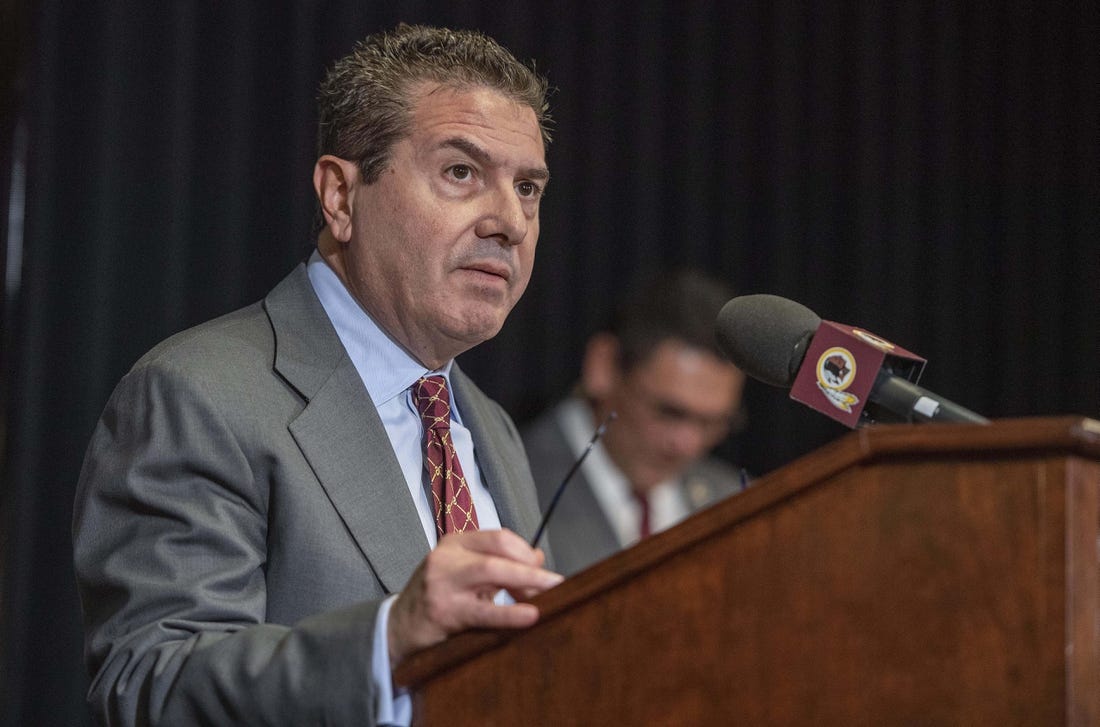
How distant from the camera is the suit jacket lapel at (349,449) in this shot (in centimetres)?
132

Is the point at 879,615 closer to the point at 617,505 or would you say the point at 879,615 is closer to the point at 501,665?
the point at 501,665

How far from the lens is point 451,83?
5.37 ft

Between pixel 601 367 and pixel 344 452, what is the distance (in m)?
1.72

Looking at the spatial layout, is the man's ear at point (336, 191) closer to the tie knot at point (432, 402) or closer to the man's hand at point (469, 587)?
the tie knot at point (432, 402)

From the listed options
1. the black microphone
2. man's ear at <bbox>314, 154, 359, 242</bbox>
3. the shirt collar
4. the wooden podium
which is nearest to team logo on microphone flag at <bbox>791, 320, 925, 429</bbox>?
the black microphone

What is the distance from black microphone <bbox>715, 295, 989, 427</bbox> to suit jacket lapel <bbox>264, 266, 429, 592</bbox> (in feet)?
1.22

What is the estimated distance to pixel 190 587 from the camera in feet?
3.86

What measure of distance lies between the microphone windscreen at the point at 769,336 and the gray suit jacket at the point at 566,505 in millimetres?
1509

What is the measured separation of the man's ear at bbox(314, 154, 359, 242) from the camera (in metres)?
1.65

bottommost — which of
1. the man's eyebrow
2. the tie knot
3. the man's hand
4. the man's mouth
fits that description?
the man's hand

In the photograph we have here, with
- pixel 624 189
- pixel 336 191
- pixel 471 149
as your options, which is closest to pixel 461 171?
pixel 471 149

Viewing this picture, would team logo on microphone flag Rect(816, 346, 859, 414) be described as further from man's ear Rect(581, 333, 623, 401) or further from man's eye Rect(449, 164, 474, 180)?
man's ear Rect(581, 333, 623, 401)

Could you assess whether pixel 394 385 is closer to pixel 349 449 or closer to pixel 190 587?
pixel 349 449

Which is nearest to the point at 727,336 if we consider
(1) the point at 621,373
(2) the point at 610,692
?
(2) the point at 610,692
